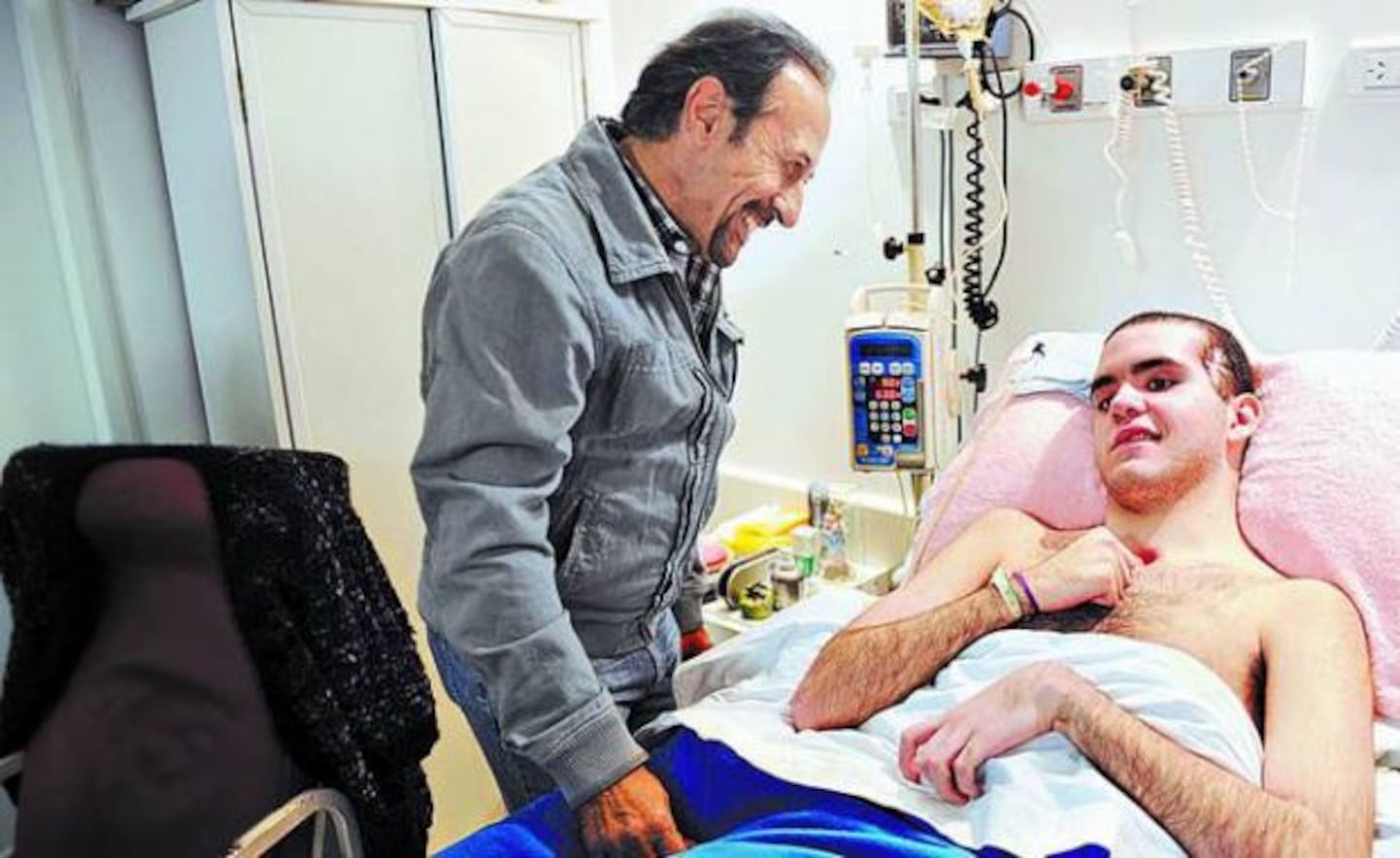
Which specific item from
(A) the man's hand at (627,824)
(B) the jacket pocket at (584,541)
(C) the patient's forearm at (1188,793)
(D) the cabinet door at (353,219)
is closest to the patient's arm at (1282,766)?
(C) the patient's forearm at (1188,793)

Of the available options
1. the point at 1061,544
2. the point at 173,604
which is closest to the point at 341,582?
the point at 173,604

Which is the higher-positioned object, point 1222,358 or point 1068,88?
point 1068,88

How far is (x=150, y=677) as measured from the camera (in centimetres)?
123

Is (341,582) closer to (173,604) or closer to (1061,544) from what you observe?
(173,604)

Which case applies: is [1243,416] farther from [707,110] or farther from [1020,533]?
[707,110]

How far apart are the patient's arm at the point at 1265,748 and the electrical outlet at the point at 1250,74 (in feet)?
2.77

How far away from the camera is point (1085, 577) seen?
4.56 ft

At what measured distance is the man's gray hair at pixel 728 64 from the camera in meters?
1.26

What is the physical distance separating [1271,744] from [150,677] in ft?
3.88

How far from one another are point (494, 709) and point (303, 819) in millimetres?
238

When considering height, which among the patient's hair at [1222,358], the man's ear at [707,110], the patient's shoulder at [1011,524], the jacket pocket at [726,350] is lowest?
the patient's shoulder at [1011,524]

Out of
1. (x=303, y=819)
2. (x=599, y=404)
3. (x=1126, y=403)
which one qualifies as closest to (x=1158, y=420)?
(x=1126, y=403)

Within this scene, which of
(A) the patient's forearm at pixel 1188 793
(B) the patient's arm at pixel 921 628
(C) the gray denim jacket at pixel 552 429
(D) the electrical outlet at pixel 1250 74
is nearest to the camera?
(A) the patient's forearm at pixel 1188 793

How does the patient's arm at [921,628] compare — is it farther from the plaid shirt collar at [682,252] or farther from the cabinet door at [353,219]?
the cabinet door at [353,219]
